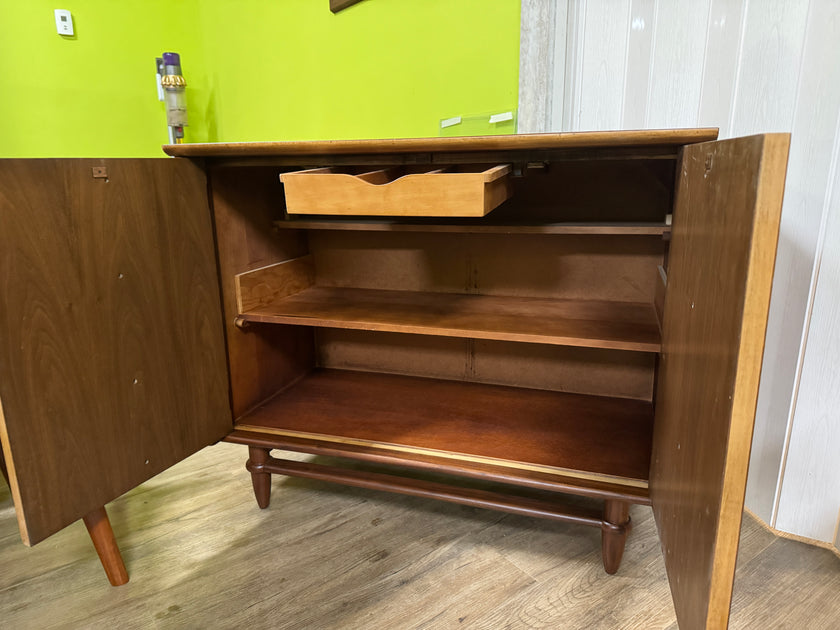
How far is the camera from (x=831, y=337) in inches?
43.8

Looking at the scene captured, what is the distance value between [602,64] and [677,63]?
0.61ft

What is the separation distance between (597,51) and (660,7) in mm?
167

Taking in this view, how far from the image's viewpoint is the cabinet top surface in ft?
2.74

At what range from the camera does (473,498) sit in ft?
3.86

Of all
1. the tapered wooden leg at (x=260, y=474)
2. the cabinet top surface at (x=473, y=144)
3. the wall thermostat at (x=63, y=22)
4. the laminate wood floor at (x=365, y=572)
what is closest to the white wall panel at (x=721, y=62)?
the cabinet top surface at (x=473, y=144)

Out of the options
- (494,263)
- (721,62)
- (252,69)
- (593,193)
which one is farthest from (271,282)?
→ (252,69)

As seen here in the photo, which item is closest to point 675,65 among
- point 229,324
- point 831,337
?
point 831,337

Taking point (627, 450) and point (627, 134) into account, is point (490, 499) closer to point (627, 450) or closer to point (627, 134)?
point (627, 450)

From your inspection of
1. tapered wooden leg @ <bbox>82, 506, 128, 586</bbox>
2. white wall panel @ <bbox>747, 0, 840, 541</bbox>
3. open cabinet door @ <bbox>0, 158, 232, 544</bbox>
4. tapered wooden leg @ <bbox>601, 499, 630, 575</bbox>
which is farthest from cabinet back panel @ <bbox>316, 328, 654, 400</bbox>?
tapered wooden leg @ <bbox>82, 506, 128, 586</bbox>

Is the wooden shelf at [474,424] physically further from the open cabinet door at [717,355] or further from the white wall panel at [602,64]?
the white wall panel at [602,64]

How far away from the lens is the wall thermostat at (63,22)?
198 cm

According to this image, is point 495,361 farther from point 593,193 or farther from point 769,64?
point 769,64

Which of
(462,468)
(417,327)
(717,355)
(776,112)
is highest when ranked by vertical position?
(776,112)

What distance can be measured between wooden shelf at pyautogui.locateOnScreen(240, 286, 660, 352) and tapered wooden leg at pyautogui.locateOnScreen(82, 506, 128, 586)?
1.64 feet
